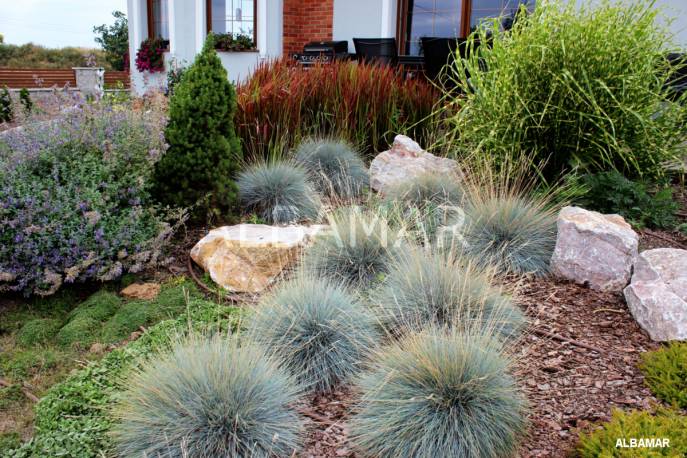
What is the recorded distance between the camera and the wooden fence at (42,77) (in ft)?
39.8

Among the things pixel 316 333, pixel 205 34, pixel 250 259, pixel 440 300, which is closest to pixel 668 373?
pixel 440 300

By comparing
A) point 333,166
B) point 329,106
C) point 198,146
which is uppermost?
point 329,106

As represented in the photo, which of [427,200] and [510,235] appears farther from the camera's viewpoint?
[427,200]

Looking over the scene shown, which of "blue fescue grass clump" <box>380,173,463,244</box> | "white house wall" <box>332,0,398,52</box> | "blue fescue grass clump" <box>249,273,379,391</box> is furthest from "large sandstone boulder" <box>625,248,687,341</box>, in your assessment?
"white house wall" <box>332,0,398,52</box>

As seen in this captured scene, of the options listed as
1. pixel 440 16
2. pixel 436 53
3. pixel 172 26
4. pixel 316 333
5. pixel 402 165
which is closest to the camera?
pixel 316 333

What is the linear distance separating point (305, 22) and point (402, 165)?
634 cm

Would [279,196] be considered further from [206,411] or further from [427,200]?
[206,411]

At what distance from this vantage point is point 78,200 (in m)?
3.14

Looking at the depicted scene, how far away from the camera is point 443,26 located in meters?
8.43

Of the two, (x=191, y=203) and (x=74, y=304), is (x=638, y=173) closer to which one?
(x=191, y=203)

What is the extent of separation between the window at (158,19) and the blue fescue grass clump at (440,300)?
30.8 feet

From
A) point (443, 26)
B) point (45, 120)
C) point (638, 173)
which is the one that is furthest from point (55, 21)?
point (638, 173)

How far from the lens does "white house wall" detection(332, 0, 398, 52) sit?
8.43m

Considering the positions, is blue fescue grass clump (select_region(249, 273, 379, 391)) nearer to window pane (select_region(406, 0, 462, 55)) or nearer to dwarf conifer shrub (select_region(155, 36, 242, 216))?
dwarf conifer shrub (select_region(155, 36, 242, 216))
